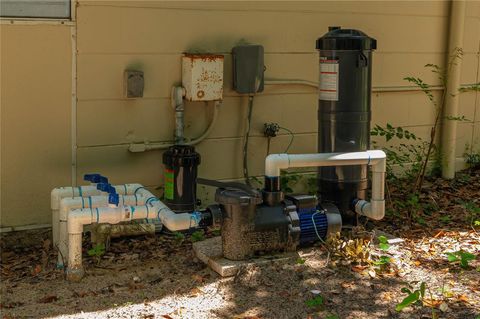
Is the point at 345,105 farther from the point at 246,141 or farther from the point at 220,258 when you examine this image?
the point at 220,258

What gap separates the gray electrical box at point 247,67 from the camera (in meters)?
5.93

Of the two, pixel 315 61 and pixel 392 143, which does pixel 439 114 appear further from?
pixel 315 61

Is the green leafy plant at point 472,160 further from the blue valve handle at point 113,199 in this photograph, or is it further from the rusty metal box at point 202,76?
the blue valve handle at point 113,199

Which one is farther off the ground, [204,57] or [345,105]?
[204,57]

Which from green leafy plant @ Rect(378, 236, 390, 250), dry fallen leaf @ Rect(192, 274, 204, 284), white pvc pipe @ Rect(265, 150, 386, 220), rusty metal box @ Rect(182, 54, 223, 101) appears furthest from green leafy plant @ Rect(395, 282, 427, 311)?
rusty metal box @ Rect(182, 54, 223, 101)

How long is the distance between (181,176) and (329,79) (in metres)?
1.31

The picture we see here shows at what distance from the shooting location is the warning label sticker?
5.44 meters

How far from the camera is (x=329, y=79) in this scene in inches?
216

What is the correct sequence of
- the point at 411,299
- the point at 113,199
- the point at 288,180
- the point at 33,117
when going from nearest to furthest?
the point at 411,299 → the point at 113,199 → the point at 33,117 → the point at 288,180

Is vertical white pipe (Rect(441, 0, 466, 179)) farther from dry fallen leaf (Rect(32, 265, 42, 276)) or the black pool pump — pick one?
dry fallen leaf (Rect(32, 265, 42, 276))

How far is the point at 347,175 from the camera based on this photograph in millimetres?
5512

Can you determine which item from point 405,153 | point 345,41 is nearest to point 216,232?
point 345,41

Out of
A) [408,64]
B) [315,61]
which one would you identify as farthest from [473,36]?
[315,61]

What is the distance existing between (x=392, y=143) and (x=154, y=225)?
2.54 m
